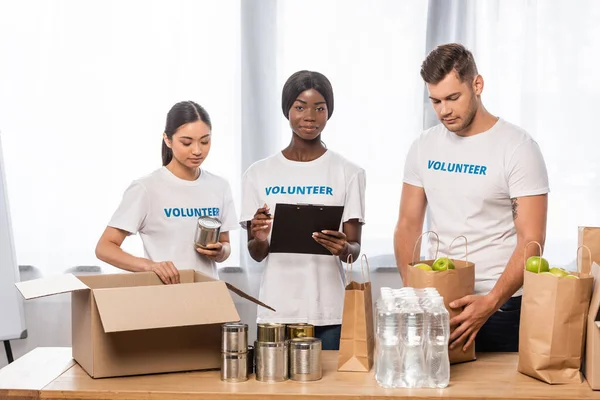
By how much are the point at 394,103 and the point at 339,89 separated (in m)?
0.27

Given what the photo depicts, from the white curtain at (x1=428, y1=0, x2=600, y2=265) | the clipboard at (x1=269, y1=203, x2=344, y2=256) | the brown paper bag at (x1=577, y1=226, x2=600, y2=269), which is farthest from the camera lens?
the white curtain at (x1=428, y1=0, x2=600, y2=265)

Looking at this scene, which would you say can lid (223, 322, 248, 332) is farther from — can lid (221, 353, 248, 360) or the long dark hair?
the long dark hair

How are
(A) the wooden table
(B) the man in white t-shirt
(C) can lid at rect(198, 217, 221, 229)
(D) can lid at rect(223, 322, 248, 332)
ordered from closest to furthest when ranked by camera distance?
(A) the wooden table → (D) can lid at rect(223, 322, 248, 332) → (B) the man in white t-shirt → (C) can lid at rect(198, 217, 221, 229)

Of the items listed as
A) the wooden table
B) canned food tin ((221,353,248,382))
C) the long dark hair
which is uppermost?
the long dark hair

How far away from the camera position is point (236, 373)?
67.0 inches

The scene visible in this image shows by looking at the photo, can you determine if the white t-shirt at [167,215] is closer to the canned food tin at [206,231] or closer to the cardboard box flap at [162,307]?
the canned food tin at [206,231]

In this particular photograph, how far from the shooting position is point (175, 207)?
2.54 m

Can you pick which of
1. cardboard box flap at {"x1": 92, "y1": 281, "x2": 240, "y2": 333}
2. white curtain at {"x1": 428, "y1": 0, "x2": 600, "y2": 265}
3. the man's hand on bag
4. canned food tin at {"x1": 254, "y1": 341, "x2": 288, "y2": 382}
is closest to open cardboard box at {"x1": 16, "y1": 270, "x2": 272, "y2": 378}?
cardboard box flap at {"x1": 92, "y1": 281, "x2": 240, "y2": 333}

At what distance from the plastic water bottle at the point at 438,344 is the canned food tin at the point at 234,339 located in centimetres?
41

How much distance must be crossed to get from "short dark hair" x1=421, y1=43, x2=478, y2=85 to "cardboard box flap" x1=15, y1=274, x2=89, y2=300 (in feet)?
3.64

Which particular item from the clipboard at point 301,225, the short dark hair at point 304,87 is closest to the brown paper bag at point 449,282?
the clipboard at point 301,225

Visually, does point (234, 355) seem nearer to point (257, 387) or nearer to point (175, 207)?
point (257, 387)

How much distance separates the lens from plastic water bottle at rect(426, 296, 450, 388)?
63.8 inches

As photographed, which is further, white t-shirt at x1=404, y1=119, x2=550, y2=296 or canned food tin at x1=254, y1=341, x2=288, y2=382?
white t-shirt at x1=404, y1=119, x2=550, y2=296
